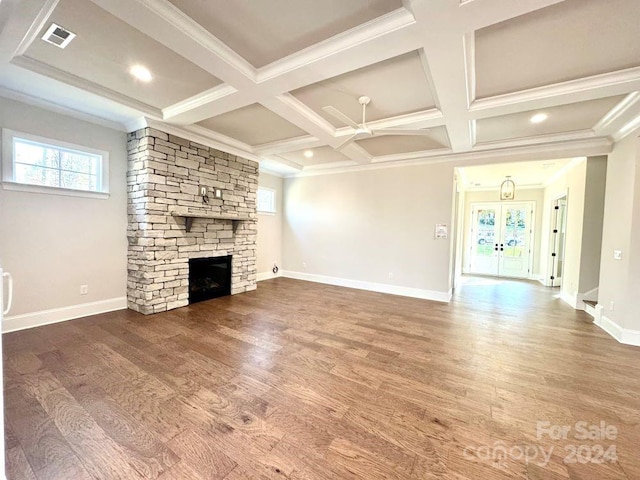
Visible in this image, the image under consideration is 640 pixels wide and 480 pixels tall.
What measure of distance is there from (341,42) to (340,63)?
19 centimetres

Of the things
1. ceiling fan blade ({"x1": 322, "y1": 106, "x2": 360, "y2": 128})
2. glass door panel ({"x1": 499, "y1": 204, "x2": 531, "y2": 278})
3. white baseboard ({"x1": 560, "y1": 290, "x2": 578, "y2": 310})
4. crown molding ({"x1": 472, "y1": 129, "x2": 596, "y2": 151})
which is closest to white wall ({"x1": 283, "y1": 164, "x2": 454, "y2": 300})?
crown molding ({"x1": 472, "y1": 129, "x2": 596, "y2": 151})

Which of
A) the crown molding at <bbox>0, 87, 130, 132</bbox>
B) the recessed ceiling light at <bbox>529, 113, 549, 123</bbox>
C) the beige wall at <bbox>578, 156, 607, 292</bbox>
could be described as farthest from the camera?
the beige wall at <bbox>578, 156, 607, 292</bbox>

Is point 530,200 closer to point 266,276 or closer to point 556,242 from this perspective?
point 556,242

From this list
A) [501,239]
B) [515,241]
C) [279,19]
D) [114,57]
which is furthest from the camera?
[501,239]

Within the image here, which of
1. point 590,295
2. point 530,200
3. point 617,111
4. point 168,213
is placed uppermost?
point 617,111

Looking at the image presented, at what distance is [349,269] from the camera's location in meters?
6.25

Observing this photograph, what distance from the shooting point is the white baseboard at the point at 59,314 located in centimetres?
324

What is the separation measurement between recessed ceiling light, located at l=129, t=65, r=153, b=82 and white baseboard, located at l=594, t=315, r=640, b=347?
643 centimetres

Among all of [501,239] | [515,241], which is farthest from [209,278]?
[515,241]

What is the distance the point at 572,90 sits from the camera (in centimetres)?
273

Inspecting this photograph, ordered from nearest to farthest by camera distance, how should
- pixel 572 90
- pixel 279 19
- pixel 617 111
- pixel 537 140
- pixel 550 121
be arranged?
pixel 279 19 < pixel 572 90 < pixel 617 111 < pixel 550 121 < pixel 537 140

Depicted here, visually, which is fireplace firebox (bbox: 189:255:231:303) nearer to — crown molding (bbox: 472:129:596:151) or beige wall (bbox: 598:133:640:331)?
crown molding (bbox: 472:129:596:151)

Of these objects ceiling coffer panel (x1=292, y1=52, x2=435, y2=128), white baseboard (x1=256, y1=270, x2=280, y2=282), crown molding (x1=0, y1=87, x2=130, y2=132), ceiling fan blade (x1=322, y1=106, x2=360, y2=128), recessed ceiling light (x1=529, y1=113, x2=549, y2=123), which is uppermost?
ceiling coffer panel (x1=292, y1=52, x2=435, y2=128)

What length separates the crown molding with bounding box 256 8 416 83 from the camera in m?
1.95
